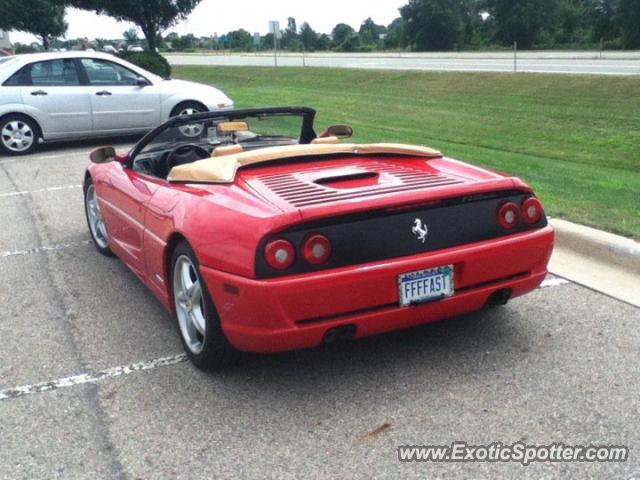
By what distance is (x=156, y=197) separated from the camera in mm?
A: 4320

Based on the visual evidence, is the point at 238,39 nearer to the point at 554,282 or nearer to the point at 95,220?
the point at 95,220

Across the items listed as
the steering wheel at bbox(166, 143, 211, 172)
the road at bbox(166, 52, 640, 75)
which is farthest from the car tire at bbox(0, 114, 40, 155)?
the road at bbox(166, 52, 640, 75)

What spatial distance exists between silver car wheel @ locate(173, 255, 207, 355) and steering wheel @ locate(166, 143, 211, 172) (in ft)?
3.44

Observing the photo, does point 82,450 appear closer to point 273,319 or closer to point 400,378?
point 273,319

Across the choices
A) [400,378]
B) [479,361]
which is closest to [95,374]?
[400,378]

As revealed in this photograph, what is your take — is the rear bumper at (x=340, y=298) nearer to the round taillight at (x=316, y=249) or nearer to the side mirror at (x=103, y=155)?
the round taillight at (x=316, y=249)

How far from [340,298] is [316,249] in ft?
0.79

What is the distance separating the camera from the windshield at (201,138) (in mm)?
4758

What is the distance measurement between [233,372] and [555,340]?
1.72m

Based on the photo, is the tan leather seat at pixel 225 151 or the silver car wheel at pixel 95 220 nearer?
the tan leather seat at pixel 225 151

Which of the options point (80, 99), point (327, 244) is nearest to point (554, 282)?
point (327, 244)

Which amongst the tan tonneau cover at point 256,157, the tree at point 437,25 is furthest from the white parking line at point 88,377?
the tree at point 437,25

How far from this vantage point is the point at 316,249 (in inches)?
133

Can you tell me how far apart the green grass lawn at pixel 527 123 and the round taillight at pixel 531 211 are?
69.8 inches
